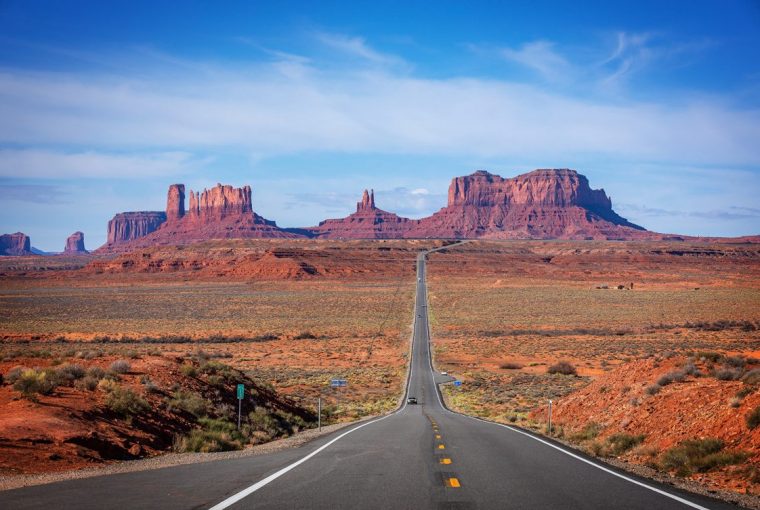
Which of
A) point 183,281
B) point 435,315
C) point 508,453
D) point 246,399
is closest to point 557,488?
point 508,453

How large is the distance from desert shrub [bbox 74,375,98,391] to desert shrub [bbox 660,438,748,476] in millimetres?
13365

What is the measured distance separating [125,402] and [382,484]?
332 inches

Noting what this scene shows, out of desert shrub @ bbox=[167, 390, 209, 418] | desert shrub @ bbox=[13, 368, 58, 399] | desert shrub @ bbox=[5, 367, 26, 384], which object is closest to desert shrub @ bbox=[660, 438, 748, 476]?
desert shrub @ bbox=[167, 390, 209, 418]

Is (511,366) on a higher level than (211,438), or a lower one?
lower

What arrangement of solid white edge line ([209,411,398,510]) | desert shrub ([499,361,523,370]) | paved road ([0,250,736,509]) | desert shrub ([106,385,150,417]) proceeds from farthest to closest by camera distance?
desert shrub ([499,361,523,370])
desert shrub ([106,385,150,417])
paved road ([0,250,736,509])
solid white edge line ([209,411,398,510])

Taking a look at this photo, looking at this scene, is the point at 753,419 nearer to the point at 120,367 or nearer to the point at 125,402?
the point at 125,402

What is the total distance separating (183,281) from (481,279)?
68.2 metres

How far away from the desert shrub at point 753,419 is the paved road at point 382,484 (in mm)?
2978

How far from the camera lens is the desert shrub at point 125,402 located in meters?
14.6

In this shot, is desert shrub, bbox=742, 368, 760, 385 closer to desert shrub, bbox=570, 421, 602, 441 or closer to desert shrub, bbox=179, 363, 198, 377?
desert shrub, bbox=570, 421, 602, 441

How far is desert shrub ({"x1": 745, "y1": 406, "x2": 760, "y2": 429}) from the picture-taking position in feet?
38.1

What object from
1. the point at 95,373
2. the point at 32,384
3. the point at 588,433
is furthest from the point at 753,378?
the point at 32,384

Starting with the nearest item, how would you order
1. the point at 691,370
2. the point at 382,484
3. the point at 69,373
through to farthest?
the point at 382,484, the point at 69,373, the point at 691,370

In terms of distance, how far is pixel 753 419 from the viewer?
38.3 ft
